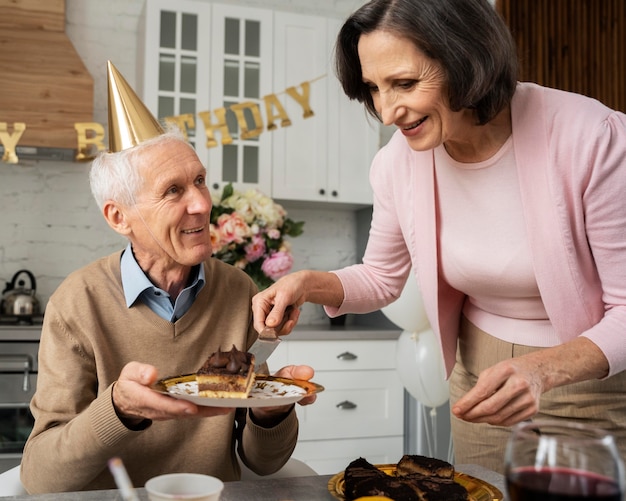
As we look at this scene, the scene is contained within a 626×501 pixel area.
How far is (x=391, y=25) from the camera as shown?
1.31 metres

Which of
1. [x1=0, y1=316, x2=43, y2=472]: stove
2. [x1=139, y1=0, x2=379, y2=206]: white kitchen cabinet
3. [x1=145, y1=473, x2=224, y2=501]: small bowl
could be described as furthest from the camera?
[x1=139, y1=0, x2=379, y2=206]: white kitchen cabinet

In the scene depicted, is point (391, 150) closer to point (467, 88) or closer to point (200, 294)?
point (467, 88)

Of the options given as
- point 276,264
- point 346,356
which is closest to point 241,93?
point 276,264

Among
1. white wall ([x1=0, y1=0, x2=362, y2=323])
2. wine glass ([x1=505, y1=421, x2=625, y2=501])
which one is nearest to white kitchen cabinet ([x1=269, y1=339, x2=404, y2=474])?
white wall ([x1=0, y1=0, x2=362, y2=323])

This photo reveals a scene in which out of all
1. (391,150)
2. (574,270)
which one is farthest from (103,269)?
(574,270)

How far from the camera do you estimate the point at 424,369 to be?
9.61ft

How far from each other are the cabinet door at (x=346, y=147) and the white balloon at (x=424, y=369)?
110 cm

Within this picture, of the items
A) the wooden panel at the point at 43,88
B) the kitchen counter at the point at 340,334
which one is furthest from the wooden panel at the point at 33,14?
the kitchen counter at the point at 340,334

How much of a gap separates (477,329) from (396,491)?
70 cm

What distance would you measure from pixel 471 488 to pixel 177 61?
3036 mm

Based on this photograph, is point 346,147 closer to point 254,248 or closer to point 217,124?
point 217,124

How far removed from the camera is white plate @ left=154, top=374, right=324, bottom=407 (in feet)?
3.54

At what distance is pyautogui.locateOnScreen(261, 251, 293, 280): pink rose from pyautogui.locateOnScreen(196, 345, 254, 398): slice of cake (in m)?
1.94

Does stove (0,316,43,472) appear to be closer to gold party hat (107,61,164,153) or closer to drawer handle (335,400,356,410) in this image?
drawer handle (335,400,356,410)
